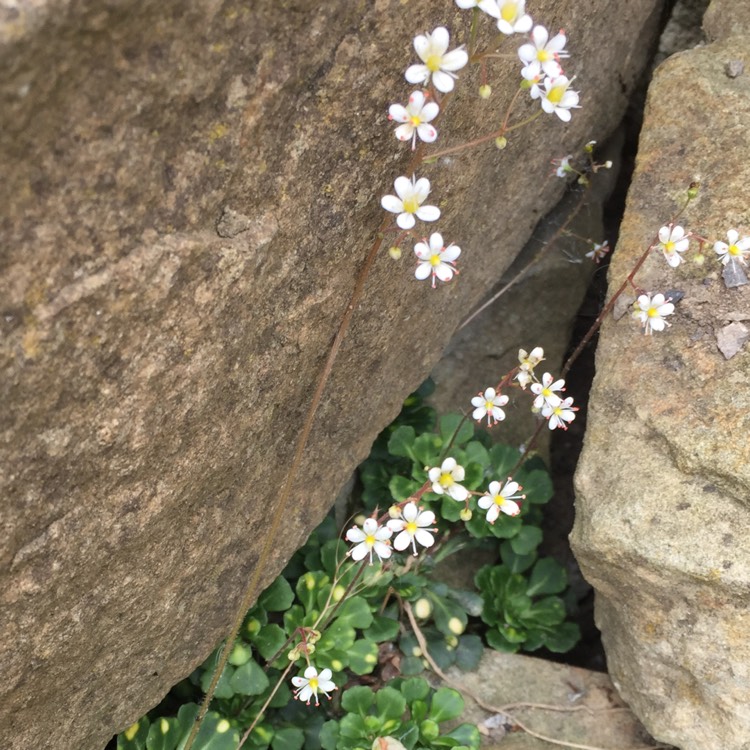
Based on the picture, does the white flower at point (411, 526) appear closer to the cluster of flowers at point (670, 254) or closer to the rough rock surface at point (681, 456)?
the rough rock surface at point (681, 456)

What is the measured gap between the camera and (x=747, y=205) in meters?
2.11

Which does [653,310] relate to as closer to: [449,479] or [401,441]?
[449,479]

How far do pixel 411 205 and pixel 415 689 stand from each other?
1449 millimetres

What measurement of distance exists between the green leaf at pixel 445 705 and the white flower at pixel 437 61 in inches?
65.3

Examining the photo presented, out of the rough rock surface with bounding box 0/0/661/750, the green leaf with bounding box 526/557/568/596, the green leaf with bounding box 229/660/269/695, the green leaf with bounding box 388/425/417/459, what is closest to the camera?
the rough rock surface with bounding box 0/0/661/750

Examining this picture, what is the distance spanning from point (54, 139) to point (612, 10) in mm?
1737

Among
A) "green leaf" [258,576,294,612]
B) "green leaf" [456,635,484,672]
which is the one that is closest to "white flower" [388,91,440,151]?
"green leaf" [258,576,294,612]

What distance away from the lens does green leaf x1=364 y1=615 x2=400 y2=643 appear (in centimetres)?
239

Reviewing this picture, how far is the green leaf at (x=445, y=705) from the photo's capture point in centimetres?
225

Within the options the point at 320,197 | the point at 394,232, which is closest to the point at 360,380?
the point at 394,232

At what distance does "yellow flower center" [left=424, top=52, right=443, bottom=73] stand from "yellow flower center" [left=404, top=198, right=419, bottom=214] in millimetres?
230

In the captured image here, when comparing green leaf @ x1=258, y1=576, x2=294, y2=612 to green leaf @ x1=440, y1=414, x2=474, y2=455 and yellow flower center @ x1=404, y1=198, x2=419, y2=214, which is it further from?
yellow flower center @ x1=404, y1=198, x2=419, y2=214

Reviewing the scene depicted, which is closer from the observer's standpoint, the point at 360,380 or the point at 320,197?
the point at 320,197

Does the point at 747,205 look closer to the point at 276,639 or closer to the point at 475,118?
the point at 475,118
